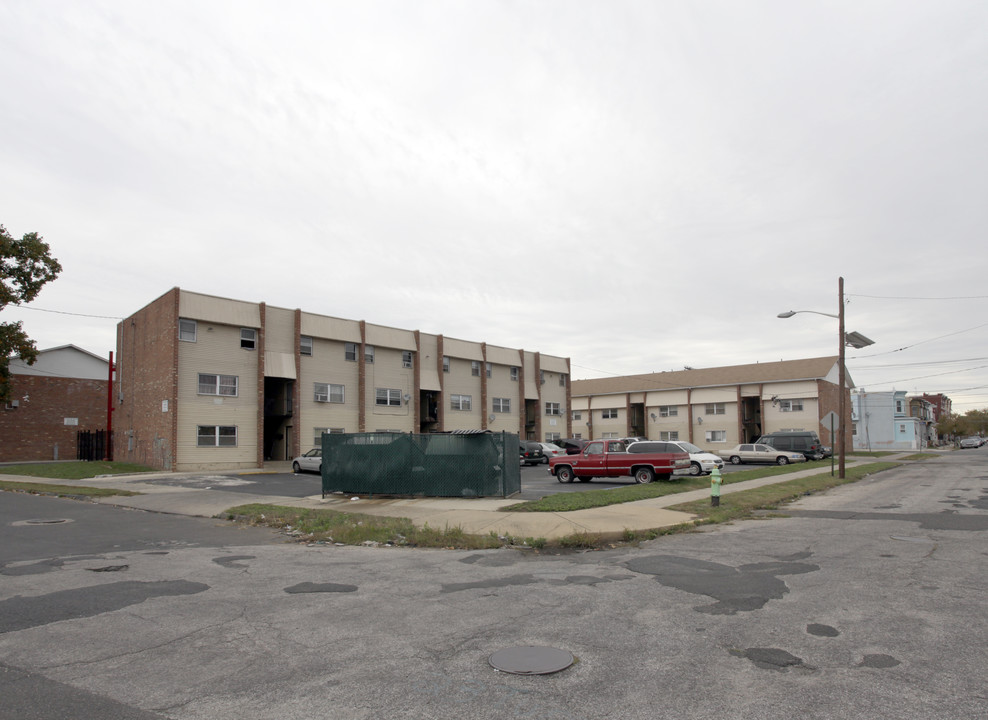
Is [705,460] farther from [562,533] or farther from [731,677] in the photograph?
[731,677]

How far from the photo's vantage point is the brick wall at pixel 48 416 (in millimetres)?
44375

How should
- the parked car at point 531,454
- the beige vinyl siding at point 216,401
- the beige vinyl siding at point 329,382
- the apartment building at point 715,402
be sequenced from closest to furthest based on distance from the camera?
the beige vinyl siding at point 216,401 < the parked car at point 531,454 < the beige vinyl siding at point 329,382 < the apartment building at point 715,402

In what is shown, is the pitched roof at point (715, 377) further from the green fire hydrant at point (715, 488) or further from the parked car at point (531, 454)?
the green fire hydrant at point (715, 488)

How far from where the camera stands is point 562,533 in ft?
40.2

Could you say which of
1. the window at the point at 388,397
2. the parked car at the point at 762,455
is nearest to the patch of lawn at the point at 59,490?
the window at the point at 388,397

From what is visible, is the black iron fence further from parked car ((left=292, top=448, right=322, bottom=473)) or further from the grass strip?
the grass strip

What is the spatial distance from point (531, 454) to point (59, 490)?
79.1 feet

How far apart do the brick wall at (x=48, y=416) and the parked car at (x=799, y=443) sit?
153 feet

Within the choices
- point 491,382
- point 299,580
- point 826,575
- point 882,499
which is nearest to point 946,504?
point 882,499

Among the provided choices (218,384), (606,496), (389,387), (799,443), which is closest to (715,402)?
(799,443)

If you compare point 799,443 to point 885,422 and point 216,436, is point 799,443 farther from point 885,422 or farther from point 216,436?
point 885,422

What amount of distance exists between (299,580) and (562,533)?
16.6 feet

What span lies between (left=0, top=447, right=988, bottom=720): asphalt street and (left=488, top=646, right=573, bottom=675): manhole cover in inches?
3.1

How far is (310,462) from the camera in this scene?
3300 centimetres
